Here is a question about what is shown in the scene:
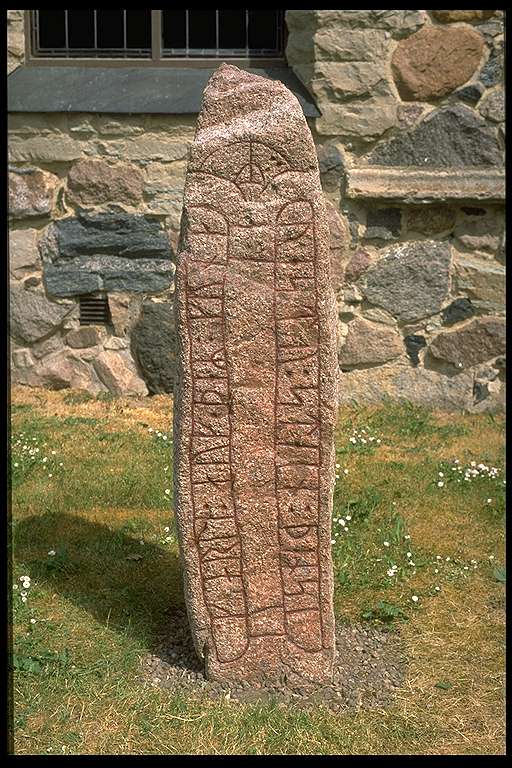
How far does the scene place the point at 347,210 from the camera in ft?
21.2

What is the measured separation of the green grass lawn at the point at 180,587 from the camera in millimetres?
3008

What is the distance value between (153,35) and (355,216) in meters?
2.05

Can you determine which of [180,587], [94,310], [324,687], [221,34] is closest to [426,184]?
[221,34]

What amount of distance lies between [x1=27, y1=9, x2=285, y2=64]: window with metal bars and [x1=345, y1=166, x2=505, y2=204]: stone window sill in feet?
3.99

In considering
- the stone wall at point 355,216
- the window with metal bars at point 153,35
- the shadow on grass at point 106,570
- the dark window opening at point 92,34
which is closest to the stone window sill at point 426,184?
the stone wall at point 355,216

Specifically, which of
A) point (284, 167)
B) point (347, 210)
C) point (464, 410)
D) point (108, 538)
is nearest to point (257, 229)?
point (284, 167)

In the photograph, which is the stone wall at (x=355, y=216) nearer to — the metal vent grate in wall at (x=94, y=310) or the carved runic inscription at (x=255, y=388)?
the metal vent grate in wall at (x=94, y=310)

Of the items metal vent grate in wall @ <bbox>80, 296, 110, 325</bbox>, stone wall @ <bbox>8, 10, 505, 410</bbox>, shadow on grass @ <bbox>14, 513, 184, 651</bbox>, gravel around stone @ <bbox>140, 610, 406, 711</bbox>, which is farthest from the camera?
metal vent grate in wall @ <bbox>80, 296, 110, 325</bbox>

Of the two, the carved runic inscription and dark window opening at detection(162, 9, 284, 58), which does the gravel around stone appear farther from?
dark window opening at detection(162, 9, 284, 58)

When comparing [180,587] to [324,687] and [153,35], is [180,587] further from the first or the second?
[153,35]

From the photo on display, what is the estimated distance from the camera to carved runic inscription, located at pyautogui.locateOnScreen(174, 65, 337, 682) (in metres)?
2.95

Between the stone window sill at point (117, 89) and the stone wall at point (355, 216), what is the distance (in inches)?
3.6

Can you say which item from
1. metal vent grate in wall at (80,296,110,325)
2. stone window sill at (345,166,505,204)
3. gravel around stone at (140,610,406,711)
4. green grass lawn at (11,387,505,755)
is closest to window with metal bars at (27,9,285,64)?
stone window sill at (345,166,505,204)

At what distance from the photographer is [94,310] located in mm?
6773
